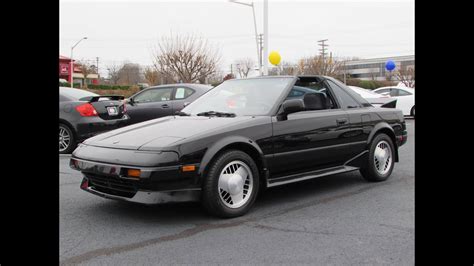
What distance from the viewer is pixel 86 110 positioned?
8.58 m

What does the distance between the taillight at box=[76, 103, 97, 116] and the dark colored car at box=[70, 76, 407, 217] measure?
3.74m

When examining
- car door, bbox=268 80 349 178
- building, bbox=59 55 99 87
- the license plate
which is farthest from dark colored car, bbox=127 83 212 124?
building, bbox=59 55 99 87

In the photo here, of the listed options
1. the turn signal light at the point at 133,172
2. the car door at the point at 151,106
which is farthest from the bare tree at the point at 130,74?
the turn signal light at the point at 133,172

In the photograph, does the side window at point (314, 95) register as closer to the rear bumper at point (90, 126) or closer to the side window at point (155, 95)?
the rear bumper at point (90, 126)

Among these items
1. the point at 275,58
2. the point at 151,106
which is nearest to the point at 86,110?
the point at 151,106

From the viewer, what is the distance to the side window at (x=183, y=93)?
11406mm

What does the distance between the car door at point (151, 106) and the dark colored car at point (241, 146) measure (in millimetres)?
5753

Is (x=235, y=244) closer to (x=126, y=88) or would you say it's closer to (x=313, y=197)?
(x=313, y=197)

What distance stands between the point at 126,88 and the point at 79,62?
29752 mm

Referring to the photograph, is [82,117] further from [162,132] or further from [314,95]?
[314,95]

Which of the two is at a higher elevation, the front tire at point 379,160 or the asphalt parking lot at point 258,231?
the front tire at point 379,160
